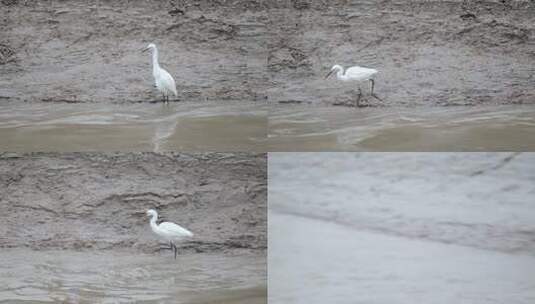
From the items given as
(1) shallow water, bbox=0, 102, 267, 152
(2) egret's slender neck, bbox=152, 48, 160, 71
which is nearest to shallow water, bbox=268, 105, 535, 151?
(1) shallow water, bbox=0, 102, 267, 152

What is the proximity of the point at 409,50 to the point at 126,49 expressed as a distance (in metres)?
1.32

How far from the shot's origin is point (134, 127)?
320 cm

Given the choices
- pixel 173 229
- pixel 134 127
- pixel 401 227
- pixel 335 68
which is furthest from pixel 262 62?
pixel 401 227

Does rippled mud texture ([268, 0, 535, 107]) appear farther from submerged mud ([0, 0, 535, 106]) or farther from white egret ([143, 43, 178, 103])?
white egret ([143, 43, 178, 103])

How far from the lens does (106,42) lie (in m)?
3.46

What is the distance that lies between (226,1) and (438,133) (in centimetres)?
114

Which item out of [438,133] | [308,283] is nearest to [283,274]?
[308,283]

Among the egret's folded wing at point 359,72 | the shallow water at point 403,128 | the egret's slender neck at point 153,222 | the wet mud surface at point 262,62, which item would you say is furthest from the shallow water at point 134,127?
the egret's folded wing at point 359,72

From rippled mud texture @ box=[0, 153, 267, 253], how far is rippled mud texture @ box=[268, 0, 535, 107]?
46 cm

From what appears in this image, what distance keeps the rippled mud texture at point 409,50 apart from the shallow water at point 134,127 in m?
0.22

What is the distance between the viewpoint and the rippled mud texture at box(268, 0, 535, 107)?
3.30 m

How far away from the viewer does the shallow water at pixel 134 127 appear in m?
3.15

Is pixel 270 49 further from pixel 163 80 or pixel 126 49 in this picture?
pixel 126 49

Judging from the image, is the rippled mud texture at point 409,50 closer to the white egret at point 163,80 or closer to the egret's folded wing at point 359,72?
the egret's folded wing at point 359,72
